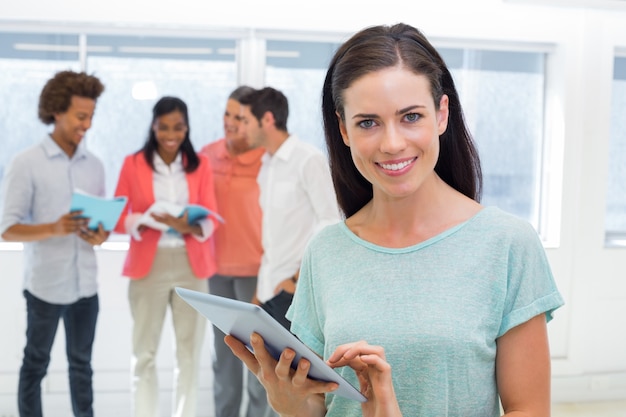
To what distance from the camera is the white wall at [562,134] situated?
3922mm

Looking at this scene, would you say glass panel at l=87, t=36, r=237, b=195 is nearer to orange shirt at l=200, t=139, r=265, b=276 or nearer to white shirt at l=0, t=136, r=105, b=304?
orange shirt at l=200, t=139, r=265, b=276

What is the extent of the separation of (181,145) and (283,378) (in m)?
2.55

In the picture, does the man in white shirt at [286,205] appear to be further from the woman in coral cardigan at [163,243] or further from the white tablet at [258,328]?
the white tablet at [258,328]

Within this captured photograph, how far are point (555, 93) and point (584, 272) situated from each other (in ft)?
3.42

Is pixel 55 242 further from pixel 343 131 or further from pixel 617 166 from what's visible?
pixel 617 166

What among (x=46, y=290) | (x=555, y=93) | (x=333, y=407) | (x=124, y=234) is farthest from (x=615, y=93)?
(x=333, y=407)

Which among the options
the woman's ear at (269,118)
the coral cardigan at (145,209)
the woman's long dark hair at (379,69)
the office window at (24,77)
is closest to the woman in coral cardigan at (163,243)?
the coral cardigan at (145,209)

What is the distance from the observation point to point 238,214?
380 cm

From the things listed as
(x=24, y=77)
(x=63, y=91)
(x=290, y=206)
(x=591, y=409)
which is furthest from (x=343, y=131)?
(x=591, y=409)

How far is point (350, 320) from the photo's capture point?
1.39 m

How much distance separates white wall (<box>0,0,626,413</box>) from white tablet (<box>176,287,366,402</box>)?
274cm

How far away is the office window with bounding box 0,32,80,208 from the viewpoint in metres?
3.88

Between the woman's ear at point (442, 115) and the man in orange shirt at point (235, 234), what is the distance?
7.92ft

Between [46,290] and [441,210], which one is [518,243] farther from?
[46,290]
